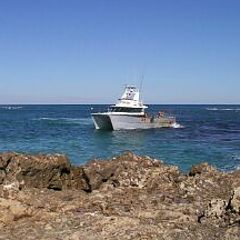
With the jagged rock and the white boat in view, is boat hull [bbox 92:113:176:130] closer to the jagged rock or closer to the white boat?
the white boat

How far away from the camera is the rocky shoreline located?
8672 millimetres

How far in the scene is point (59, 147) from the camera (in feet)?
158

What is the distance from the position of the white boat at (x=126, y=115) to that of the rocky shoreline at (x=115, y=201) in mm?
51880

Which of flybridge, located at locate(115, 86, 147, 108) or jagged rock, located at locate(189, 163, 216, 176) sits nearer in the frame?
jagged rock, located at locate(189, 163, 216, 176)

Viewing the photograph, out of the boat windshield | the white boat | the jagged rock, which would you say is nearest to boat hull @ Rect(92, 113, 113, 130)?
the white boat

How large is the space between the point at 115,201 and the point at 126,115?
57954 millimetres

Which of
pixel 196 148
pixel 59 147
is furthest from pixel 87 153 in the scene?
pixel 196 148

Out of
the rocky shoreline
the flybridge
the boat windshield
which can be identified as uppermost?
the flybridge

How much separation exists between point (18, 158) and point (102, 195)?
4.04 metres

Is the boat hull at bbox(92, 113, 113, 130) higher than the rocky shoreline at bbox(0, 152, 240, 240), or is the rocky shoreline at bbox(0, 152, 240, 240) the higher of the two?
the rocky shoreline at bbox(0, 152, 240, 240)

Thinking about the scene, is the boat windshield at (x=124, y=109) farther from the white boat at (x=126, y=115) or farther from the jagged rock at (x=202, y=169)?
the jagged rock at (x=202, y=169)

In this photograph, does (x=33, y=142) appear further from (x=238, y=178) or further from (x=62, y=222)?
(x=62, y=222)

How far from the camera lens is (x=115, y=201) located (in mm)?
11164

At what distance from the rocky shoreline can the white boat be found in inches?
2043
